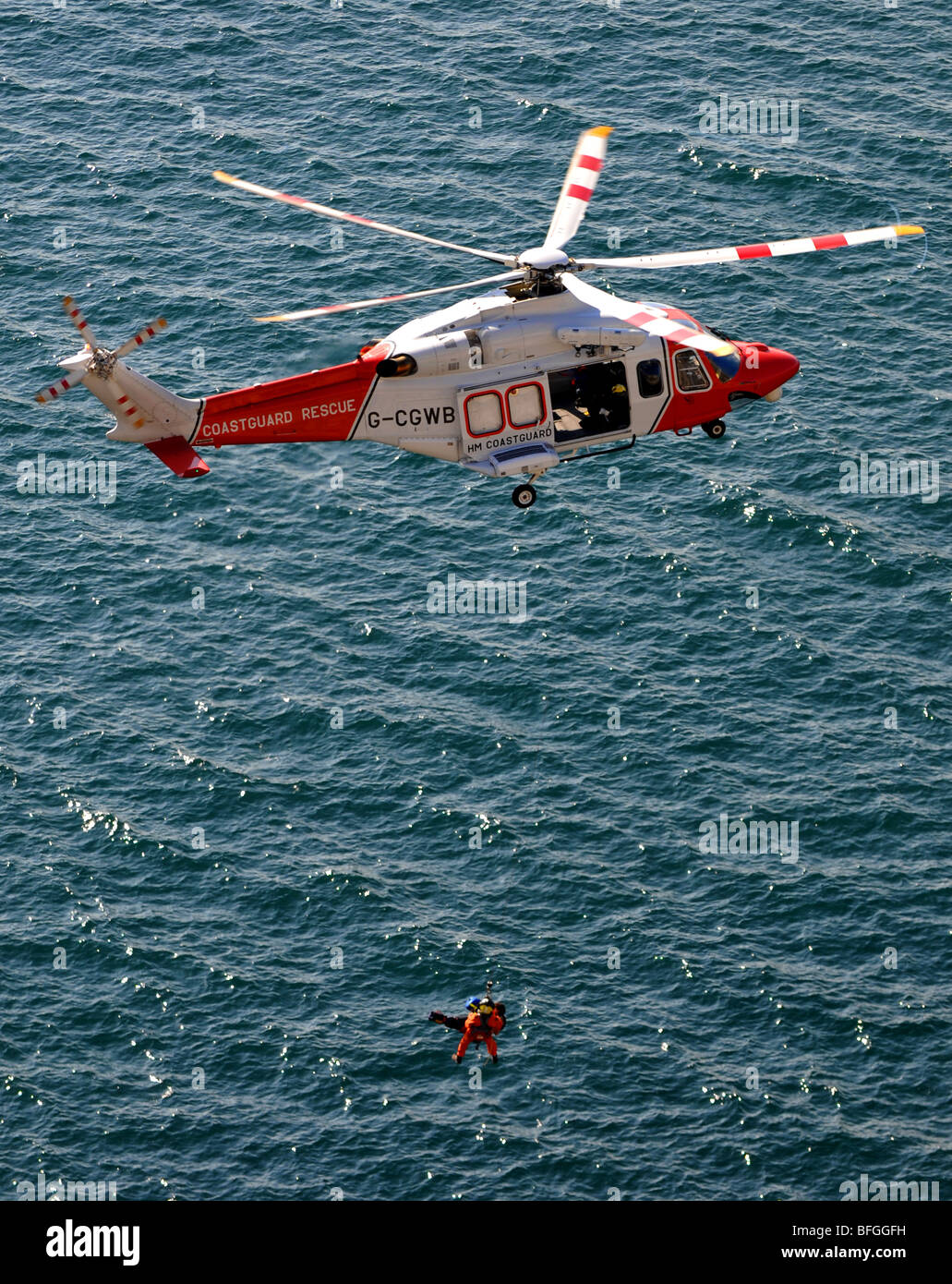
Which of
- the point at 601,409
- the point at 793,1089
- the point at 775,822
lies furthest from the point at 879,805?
the point at 601,409

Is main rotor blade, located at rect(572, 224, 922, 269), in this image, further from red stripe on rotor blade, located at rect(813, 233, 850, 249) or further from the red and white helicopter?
the red and white helicopter

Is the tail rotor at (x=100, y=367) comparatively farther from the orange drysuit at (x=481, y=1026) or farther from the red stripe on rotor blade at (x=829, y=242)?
the orange drysuit at (x=481, y=1026)

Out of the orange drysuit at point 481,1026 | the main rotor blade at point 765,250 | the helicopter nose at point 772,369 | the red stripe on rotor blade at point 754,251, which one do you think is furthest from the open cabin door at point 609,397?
the orange drysuit at point 481,1026

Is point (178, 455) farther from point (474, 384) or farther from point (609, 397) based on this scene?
point (609, 397)

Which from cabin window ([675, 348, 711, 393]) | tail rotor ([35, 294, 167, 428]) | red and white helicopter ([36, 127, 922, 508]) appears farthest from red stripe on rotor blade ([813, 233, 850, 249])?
tail rotor ([35, 294, 167, 428])

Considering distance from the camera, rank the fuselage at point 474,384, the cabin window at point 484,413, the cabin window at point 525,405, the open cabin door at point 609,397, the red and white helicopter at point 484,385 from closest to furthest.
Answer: the red and white helicopter at point 484,385 < the fuselage at point 474,384 < the cabin window at point 484,413 < the cabin window at point 525,405 < the open cabin door at point 609,397

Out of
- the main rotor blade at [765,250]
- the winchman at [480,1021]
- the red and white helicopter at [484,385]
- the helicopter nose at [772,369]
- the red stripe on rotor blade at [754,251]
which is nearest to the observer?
the main rotor blade at [765,250]

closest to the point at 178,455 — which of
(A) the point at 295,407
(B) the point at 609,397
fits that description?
(A) the point at 295,407
